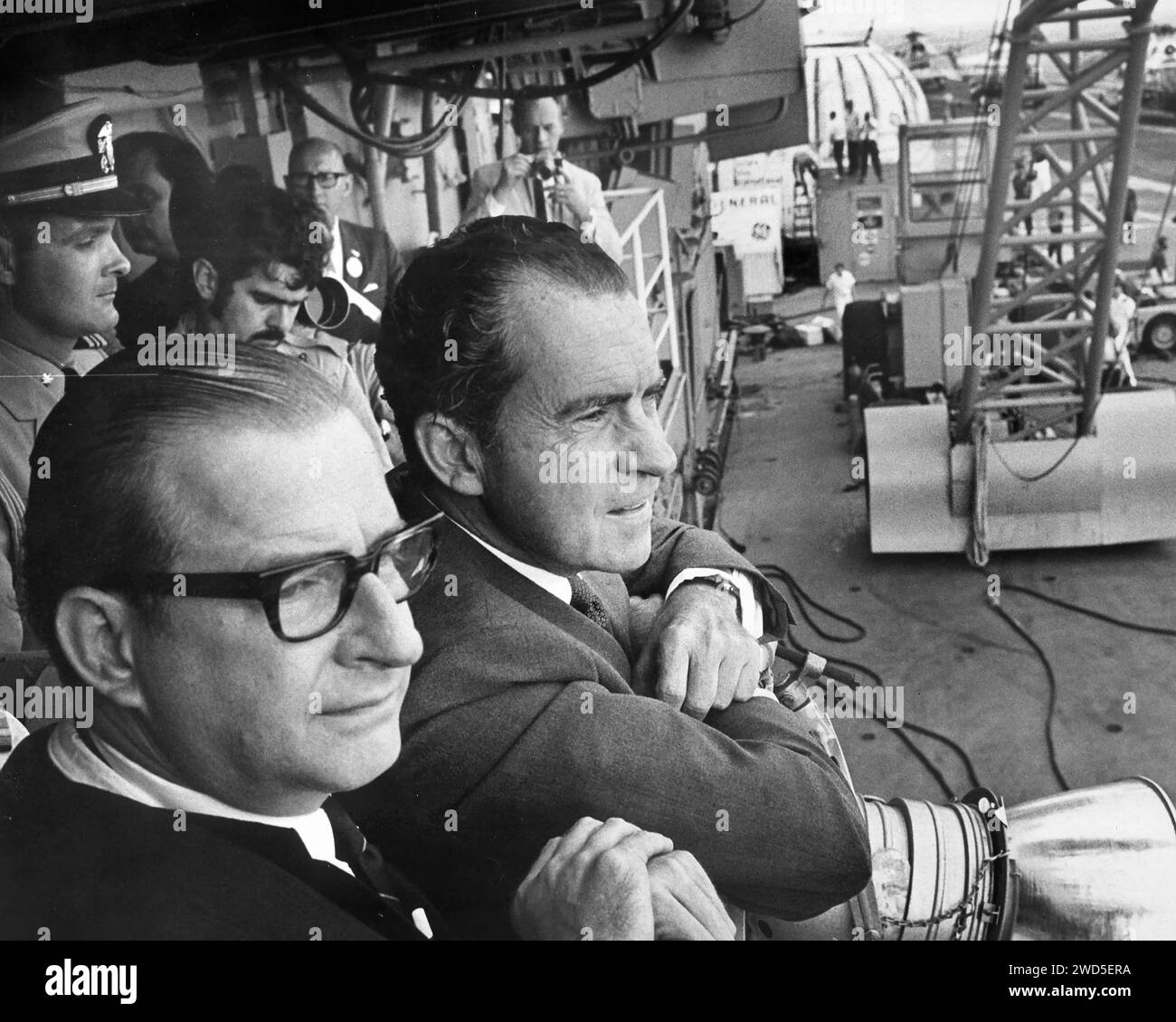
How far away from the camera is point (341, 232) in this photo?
1855 mm

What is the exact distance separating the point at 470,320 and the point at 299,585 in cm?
40

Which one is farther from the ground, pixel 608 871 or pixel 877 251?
pixel 608 871

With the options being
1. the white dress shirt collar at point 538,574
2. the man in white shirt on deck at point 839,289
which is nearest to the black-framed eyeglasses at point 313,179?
the white dress shirt collar at point 538,574

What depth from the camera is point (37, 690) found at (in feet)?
4.48

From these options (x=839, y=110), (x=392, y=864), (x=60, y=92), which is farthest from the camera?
(x=839, y=110)

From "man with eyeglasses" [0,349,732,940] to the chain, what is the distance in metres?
0.64

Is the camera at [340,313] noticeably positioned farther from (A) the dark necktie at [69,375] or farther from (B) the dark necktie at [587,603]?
(B) the dark necktie at [587,603]

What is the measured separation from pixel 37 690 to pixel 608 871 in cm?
68

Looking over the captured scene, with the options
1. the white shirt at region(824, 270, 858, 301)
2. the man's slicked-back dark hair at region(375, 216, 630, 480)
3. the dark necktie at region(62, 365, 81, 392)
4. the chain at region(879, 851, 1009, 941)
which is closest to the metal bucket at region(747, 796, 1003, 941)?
the chain at region(879, 851, 1009, 941)

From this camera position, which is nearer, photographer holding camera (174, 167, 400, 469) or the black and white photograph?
the black and white photograph

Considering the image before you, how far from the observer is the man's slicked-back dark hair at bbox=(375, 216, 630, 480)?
148 cm

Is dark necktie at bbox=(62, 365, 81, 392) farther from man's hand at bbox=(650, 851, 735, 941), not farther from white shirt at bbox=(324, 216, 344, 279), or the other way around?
man's hand at bbox=(650, 851, 735, 941)

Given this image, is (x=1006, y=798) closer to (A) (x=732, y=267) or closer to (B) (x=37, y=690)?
(B) (x=37, y=690)
